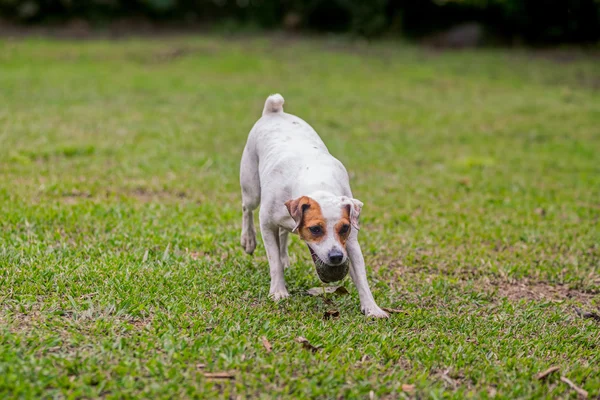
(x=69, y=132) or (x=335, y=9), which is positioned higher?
(x=335, y=9)

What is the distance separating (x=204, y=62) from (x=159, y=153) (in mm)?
10835

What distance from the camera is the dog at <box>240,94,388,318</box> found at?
4.17 m

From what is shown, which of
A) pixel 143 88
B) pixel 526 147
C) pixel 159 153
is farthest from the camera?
pixel 143 88

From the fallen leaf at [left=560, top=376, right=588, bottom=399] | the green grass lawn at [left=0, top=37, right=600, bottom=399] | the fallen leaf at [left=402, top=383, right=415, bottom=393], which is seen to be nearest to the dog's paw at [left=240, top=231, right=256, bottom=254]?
the green grass lawn at [left=0, top=37, right=600, bottom=399]

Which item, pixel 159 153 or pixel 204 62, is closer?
pixel 159 153

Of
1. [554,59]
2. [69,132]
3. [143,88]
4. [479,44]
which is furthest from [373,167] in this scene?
[479,44]

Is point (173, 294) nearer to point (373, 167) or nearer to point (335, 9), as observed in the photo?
point (373, 167)

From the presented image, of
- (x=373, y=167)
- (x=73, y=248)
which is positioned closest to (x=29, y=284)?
(x=73, y=248)

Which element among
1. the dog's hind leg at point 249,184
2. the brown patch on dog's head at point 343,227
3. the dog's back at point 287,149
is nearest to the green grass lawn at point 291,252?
the dog's hind leg at point 249,184

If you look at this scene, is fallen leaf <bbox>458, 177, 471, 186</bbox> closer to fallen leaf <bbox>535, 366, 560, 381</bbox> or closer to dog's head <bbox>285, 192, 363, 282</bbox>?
dog's head <bbox>285, 192, 363, 282</bbox>

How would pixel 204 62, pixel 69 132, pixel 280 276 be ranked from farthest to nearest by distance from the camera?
pixel 204 62 → pixel 69 132 → pixel 280 276

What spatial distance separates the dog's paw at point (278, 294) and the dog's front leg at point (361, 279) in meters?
0.51

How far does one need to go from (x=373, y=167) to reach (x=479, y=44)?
15.7 meters

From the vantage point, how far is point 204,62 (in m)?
19.6
